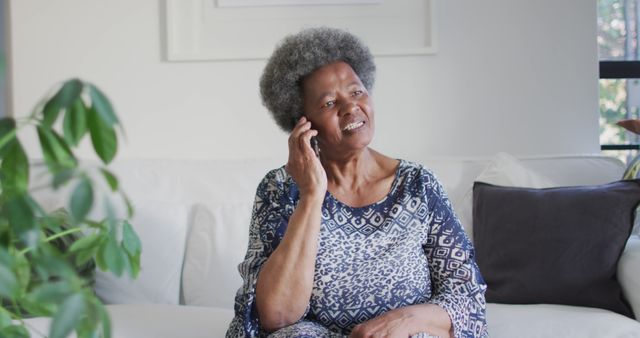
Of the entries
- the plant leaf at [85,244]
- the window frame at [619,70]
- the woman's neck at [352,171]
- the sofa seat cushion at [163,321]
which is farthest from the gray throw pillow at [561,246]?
the plant leaf at [85,244]

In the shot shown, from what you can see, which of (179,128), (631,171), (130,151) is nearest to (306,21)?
(179,128)

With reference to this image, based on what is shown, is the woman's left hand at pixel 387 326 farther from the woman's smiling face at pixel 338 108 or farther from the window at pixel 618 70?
the window at pixel 618 70

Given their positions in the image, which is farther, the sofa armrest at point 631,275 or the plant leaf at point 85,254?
the sofa armrest at point 631,275

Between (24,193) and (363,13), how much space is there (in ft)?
8.56

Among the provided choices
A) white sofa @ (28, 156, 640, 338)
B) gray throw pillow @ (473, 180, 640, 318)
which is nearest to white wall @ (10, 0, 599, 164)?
white sofa @ (28, 156, 640, 338)

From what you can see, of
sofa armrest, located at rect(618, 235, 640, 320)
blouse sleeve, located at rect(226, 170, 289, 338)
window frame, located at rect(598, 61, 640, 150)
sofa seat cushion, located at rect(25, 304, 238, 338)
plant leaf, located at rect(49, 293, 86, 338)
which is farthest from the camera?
window frame, located at rect(598, 61, 640, 150)

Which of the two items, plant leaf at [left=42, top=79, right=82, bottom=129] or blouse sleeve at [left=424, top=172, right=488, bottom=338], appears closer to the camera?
plant leaf at [left=42, top=79, right=82, bottom=129]

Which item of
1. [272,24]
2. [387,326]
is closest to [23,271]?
[387,326]

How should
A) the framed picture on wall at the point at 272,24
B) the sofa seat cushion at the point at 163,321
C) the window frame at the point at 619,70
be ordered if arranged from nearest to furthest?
the sofa seat cushion at the point at 163,321
the framed picture on wall at the point at 272,24
the window frame at the point at 619,70

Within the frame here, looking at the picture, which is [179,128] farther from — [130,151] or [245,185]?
[245,185]

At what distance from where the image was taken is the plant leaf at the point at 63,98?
1.34 ft

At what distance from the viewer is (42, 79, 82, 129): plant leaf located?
408 mm

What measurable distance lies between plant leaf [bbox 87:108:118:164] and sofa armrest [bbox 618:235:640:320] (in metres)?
1.99

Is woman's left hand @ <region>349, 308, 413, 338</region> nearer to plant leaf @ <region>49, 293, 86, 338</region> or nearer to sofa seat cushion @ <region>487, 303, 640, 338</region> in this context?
sofa seat cushion @ <region>487, 303, 640, 338</region>
